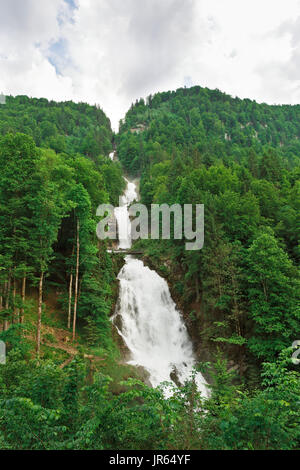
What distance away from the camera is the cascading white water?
1878 cm

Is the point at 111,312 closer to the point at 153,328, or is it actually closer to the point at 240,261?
the point at 153,328

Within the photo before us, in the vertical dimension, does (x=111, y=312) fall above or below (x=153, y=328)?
above

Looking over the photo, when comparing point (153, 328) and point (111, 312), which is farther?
point (111, 312)

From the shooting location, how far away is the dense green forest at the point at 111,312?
185 inches

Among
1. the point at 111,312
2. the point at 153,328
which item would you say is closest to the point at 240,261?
the point at 153,328

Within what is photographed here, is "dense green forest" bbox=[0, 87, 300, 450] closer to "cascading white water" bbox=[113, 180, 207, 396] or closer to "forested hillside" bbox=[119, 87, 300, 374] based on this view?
"forested hillside" bbox=[119, 87, 300, 374]

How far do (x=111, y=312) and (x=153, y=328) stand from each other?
4.19 m

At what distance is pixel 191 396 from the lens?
18.4ft

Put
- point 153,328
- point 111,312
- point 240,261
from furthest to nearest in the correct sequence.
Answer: point 111,312 < point 153,328 < point 240,261

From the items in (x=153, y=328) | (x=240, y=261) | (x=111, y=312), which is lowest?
(x=153, y=328)

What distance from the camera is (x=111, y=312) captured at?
22859mm

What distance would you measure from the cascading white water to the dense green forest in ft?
3.73
